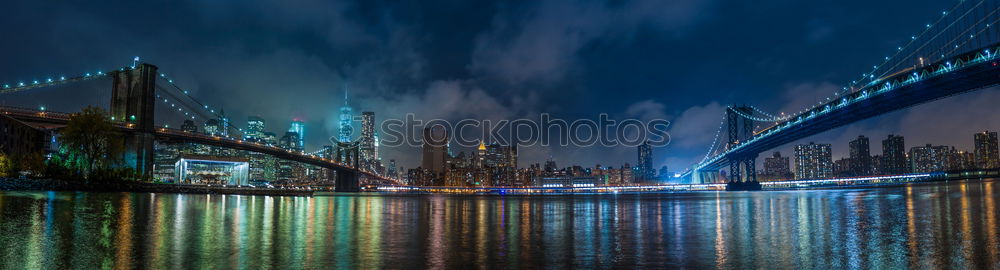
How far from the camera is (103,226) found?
16.1m

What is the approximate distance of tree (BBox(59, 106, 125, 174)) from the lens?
58.1 m

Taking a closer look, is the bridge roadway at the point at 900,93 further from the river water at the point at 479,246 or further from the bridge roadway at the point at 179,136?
the bridge roadway at the point at 179,136

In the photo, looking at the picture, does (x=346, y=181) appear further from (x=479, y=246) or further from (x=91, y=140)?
(x=479, y=246)

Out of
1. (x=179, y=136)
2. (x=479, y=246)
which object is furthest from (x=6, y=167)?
(x=479, y=246)

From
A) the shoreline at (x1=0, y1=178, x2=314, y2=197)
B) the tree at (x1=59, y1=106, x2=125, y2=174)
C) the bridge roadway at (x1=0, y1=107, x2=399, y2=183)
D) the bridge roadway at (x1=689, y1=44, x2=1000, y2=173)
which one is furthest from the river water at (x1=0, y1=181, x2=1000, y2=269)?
the bridge roadway at (x1=0, y1=107, x2=399, y2=183)

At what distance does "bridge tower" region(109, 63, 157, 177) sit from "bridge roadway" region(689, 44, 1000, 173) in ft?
266

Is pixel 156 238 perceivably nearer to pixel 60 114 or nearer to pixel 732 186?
pixel 60 114

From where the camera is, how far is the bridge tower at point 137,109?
7206 cm

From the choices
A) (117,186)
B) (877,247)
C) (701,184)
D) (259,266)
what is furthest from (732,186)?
(259,266)

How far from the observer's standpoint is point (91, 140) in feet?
194

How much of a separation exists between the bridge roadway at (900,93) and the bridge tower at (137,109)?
8113cm

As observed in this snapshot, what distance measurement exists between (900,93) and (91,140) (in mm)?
79163

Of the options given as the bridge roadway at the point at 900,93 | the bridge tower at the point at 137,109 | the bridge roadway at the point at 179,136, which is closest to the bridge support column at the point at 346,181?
the bridge roadway at the point at 179,136

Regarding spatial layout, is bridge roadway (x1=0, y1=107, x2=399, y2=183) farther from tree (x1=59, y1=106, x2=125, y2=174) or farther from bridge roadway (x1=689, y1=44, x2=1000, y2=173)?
bridge roadway (x1=689, y1=44, x2=1000, y2=173)
